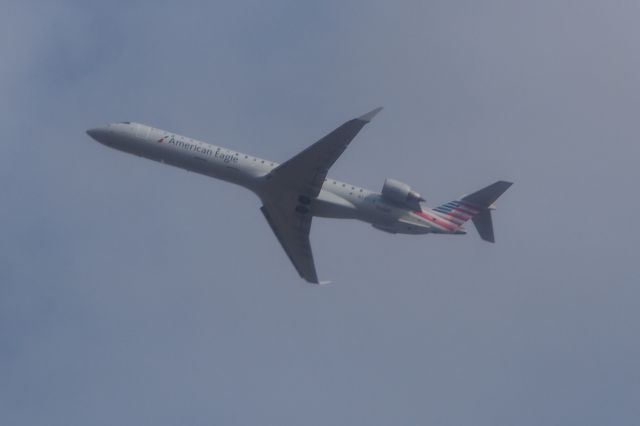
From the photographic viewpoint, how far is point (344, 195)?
5022 cm

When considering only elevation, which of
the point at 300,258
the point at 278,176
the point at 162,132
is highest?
the point at 162,132

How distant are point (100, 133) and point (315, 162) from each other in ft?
52.4

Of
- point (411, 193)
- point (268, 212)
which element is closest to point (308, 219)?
point (268, 212)

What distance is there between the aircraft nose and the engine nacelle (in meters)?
19.7

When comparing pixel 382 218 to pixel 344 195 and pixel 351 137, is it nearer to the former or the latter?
pixel 344 195

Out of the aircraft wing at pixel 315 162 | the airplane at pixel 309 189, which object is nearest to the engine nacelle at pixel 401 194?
the airplane at pixel 309 189

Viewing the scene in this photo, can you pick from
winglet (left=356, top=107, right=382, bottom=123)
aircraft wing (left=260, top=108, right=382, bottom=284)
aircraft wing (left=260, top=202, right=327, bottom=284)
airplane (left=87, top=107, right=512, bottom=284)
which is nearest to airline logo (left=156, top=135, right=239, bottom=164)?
airplane (left=87, top=107, right=512, bottom=284)

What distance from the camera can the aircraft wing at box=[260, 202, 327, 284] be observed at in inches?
2061

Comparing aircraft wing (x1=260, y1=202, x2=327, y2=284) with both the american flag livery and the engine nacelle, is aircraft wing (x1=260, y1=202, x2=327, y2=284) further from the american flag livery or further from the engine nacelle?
the american flag livery

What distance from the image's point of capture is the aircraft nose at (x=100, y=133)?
176 ft

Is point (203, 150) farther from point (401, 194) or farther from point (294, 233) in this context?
point (401, 194)

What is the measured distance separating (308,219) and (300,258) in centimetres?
429

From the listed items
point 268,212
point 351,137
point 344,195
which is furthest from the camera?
point 268,212

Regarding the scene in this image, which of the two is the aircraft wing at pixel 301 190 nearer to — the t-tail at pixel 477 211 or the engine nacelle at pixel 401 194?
the engine nacelle at pixel 401 194
